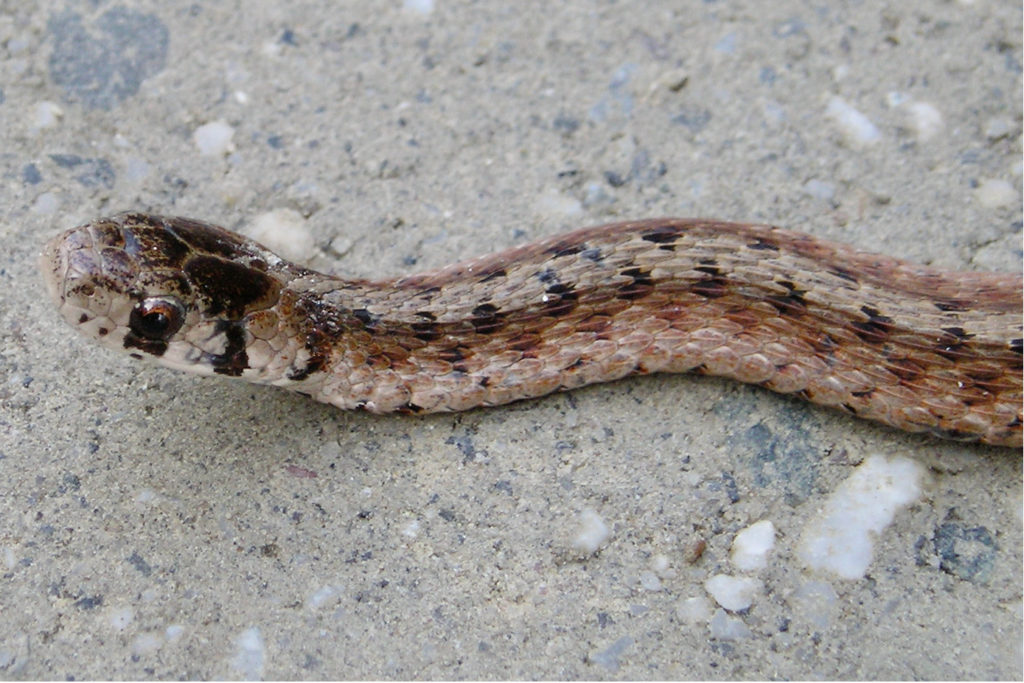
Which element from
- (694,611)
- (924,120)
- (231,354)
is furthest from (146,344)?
(924,120)

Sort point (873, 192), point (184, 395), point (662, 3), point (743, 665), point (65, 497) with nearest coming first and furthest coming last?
1. point (743, 665)
2. point (65, 497)
3. point (184, 395)
4. point (873, 192)
5. point (662, 3)

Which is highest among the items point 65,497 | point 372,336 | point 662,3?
point 662,3

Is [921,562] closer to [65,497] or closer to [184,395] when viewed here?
[184,395]

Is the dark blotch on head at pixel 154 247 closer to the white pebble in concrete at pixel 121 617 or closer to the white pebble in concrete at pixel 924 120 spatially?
the white pebble in concrete at pixel 121 617

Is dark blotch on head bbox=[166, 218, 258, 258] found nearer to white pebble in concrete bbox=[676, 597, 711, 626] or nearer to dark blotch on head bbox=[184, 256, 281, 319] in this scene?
dark blotch on head bbox=[184, 256, 281, 319]

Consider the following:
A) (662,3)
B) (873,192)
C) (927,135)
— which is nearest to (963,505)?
(873,192)

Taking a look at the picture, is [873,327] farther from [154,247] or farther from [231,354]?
[154,247]

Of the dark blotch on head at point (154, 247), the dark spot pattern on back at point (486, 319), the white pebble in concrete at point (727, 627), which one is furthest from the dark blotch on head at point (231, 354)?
the white pebble in concrete at point (727, 627)

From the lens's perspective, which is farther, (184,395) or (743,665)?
(184,395)

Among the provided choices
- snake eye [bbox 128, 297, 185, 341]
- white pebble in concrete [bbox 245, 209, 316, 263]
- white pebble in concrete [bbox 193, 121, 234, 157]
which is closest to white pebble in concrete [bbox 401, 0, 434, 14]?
white pebble in concrete [bbox 193, 121, 234, 157]
